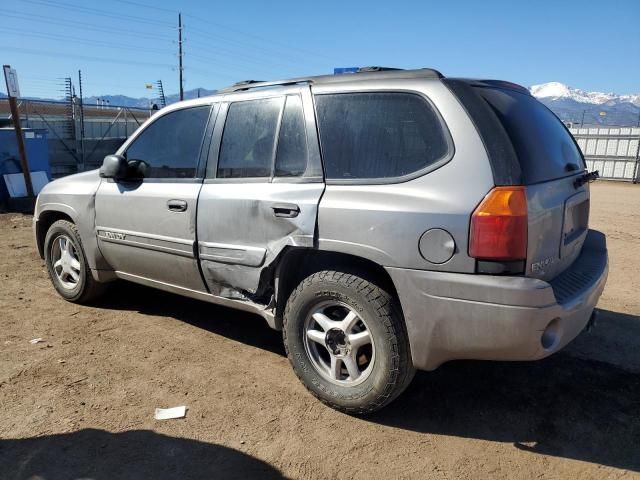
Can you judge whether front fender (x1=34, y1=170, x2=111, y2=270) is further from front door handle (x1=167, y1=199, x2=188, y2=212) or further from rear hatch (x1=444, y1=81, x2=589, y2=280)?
rear hatch (x1=444, y1=81, x2=589, y2=280)

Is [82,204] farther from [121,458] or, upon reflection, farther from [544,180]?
[544,180]

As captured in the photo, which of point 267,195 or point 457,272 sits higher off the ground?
point 267,195

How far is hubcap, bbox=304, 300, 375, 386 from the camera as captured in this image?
120 inches

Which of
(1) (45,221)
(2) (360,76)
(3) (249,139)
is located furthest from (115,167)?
(2) (360,76)

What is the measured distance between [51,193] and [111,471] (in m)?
3.18

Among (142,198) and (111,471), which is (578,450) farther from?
(142,198)

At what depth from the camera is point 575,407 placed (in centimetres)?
326

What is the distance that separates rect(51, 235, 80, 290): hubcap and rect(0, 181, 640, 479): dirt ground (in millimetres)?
436

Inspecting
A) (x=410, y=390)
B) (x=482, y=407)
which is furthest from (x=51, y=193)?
(x=482, y=407)

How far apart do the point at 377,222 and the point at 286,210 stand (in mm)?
661

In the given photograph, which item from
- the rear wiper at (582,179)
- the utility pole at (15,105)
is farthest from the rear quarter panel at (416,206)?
the utility pole at (15,105)

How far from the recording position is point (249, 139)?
3654mm

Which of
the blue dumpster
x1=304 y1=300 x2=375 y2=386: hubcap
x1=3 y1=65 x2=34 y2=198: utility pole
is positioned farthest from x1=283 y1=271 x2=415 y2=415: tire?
the blue dumpster

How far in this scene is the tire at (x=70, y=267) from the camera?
4.80 meters
